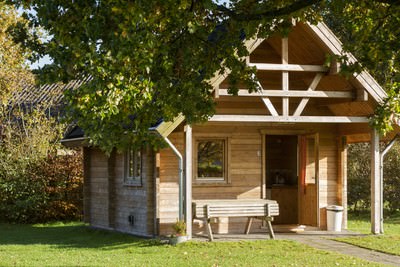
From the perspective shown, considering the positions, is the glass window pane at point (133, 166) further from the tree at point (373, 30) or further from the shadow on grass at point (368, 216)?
the shadow on grass at point (368, 216)

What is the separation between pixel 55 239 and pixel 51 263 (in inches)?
194

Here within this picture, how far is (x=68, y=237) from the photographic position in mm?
19094

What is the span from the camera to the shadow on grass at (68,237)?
16828mm

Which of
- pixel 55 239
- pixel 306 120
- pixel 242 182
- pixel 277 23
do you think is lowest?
pixel 55 239

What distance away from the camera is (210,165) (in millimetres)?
18578

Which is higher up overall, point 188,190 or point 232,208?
point 188,190

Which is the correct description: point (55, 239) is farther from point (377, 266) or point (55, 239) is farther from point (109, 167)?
point (377, 266)

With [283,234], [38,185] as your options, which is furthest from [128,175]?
[38,185]

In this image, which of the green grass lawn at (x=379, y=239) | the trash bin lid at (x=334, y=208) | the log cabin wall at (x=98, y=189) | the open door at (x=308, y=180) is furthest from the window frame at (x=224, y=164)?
the log cabin wall at (x=98, y=189)

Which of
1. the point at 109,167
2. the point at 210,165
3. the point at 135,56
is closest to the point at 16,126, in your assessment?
the point at 109,167

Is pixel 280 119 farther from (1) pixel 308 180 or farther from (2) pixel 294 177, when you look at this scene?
(2) pixel 294 177

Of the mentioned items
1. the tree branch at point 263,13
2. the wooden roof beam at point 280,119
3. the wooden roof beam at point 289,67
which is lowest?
the wooden roof beam at point 280,119

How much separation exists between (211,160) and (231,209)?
7.01ft

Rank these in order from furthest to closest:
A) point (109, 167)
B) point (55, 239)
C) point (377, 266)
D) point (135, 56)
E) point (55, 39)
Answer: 1. point (109, 167)
2. point (55, 239)
3. point (377, 266)
4. point (55, 39)
5. point (135, 56)
